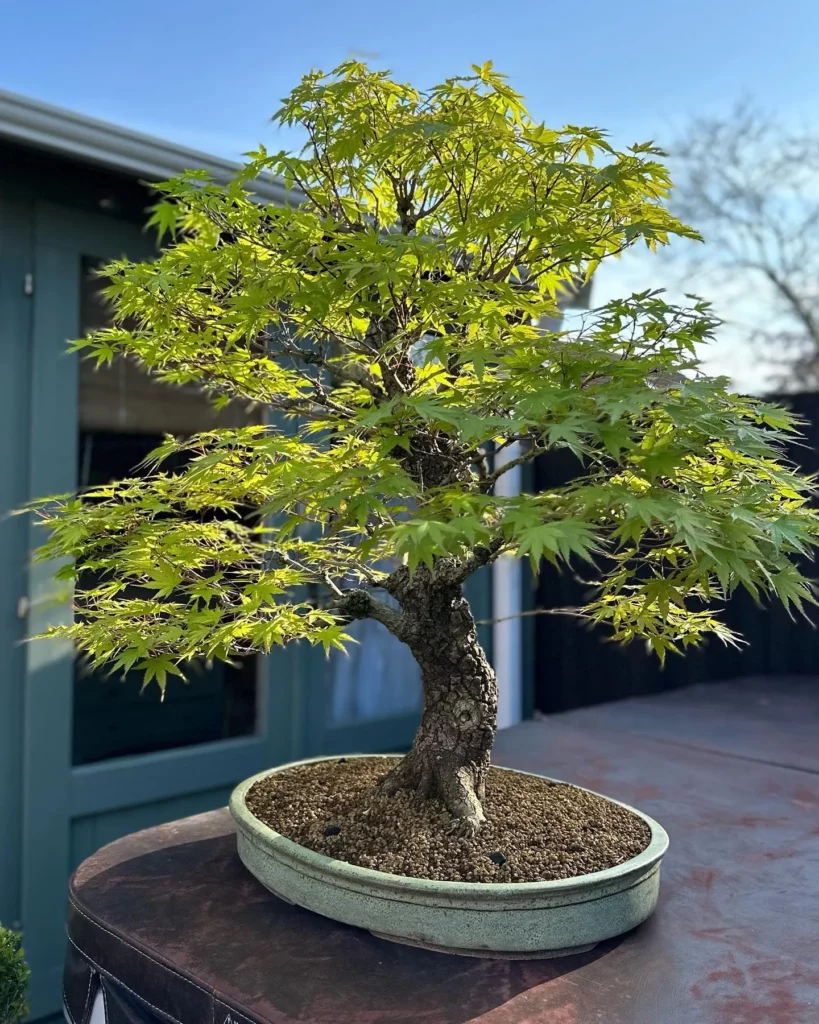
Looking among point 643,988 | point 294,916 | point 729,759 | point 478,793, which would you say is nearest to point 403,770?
point 478,793

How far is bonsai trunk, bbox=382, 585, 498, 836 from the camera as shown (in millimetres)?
1307

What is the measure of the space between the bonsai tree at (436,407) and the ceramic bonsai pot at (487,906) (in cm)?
22

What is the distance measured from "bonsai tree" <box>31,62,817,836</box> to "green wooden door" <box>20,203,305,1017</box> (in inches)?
34.7

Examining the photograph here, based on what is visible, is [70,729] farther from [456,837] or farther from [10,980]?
[456,837]

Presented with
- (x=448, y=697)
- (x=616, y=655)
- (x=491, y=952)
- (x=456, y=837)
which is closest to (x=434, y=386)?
(x=448, y=697)

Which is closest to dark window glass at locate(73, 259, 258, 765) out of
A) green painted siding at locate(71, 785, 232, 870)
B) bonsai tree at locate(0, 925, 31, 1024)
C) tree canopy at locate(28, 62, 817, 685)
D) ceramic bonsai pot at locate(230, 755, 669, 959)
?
green painted siding at locate(71, 785, 232, 870)

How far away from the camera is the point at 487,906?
102 cm

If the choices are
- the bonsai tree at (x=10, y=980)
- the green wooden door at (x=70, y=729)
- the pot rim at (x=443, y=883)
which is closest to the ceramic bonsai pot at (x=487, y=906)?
the pot rim at (x=443, y=883)

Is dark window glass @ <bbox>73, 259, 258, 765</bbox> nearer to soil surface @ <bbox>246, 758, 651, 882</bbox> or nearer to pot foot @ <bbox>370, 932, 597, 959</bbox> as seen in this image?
soil surface @ <bbox>246, 758, 651, 882</bbox>

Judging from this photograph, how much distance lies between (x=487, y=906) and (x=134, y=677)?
1.67 meters

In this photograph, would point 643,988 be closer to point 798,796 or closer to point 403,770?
point 403,770

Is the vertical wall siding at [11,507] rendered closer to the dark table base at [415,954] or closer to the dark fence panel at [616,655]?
the dark table base at [415,954]

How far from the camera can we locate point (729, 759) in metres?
2.32

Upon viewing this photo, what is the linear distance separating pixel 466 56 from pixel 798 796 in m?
1.82
